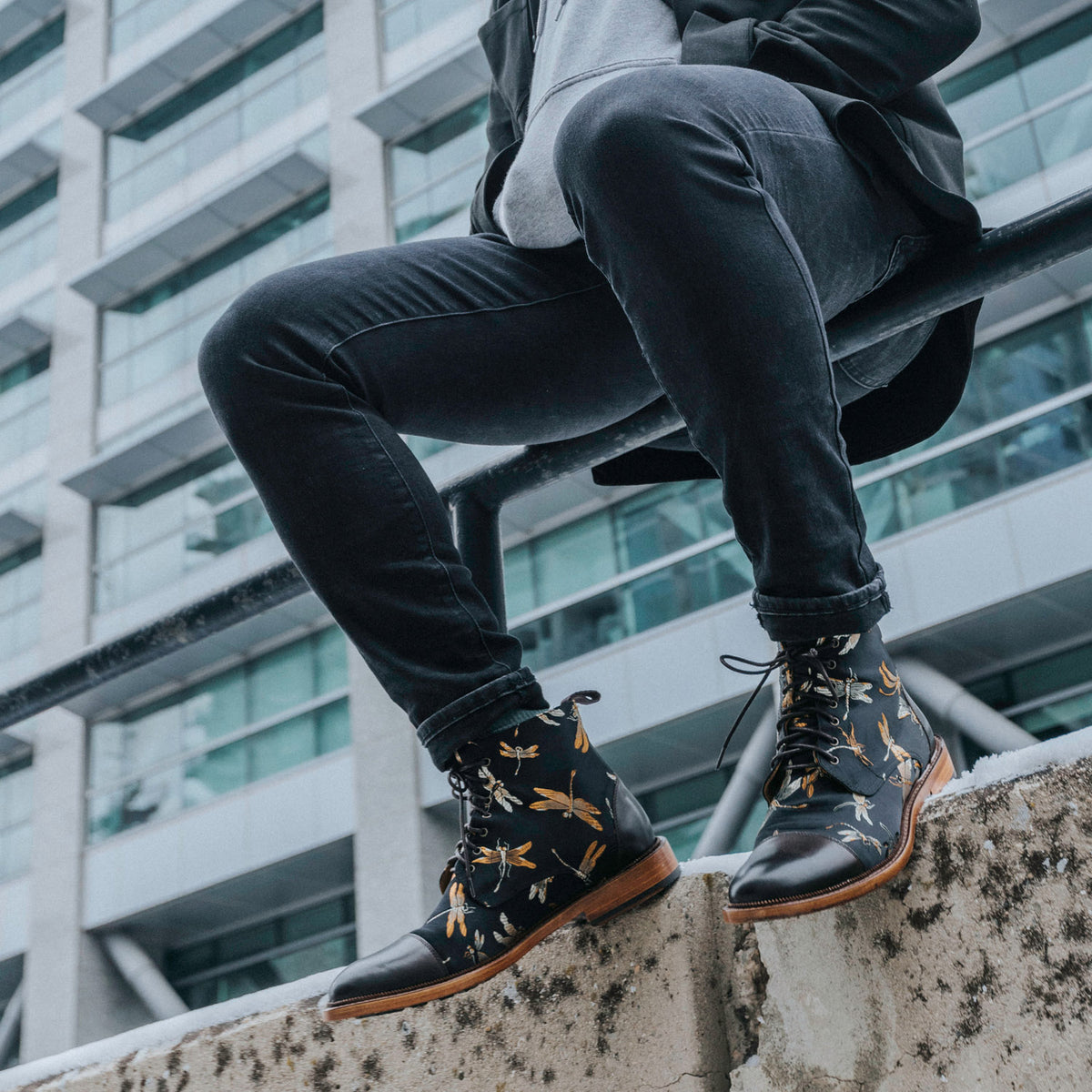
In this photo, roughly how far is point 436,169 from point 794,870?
16105mm

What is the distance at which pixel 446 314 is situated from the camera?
1.30 meters

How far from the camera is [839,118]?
1198 mm

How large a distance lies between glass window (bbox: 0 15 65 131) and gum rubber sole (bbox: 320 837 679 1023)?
22.6 m

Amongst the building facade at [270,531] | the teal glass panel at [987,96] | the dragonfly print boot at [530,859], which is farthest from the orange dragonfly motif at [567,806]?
the teal glass panel at [987,96]

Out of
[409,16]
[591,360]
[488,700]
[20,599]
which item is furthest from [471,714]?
[20,599]

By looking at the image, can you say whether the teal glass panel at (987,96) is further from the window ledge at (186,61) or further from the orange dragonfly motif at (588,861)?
the orange dragonfly motif at (588,861)

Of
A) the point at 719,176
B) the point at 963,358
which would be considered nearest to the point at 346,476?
the point at 719,176

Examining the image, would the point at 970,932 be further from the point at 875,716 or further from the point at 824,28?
the point at 824,28

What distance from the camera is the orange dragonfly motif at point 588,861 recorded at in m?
1.10

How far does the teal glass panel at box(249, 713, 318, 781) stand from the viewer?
47.0 feet

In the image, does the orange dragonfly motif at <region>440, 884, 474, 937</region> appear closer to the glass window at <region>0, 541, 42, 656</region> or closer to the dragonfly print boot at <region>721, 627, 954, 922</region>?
the dragonfly print boot at <region>721, 627, 954, 922</region>

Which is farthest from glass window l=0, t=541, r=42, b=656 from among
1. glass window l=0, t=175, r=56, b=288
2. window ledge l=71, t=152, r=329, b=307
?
glass window l=0, t=175, r=56, b=288

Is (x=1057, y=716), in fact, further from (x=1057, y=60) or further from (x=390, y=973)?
(x=390, y=973)

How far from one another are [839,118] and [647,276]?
308 mm
